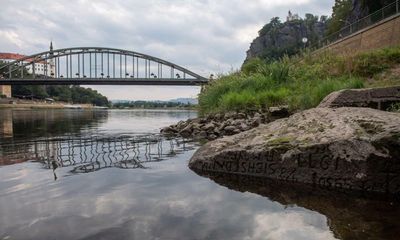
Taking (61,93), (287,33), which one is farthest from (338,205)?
(287,33)

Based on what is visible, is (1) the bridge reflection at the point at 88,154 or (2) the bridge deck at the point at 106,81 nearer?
(1) the bridge reflection at the point at 88,154

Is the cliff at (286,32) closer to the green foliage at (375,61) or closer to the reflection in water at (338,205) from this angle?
the green foliage at (375,61)

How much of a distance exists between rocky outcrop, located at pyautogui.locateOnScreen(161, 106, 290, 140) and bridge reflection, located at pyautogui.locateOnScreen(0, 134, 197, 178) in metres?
1.66

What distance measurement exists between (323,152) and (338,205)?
2.83ft

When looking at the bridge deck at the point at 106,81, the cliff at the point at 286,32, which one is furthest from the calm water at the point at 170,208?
the cliff at the point at 286,32

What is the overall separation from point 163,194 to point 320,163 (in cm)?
206

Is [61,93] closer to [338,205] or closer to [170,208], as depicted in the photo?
[170,208]

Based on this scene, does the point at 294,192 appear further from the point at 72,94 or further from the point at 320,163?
the point at 72,94

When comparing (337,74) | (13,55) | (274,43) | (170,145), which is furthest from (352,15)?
(13,55)

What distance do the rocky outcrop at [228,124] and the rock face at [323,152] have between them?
172 inches

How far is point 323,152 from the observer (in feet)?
16.2

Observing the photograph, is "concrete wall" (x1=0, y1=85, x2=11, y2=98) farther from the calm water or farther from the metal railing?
the calm water

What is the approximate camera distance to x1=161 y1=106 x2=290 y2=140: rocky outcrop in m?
10.9

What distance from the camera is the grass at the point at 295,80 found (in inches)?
478
